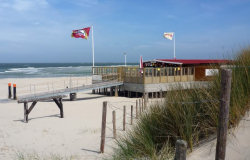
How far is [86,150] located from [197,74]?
16.7 m

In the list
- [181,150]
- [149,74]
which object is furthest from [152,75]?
[181,150]

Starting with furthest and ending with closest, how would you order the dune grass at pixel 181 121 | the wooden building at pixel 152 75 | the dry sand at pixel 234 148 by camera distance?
the wooden building at pixel 152 75, the dune grass at pixel 181 121, the dry sand at pixel 234 148

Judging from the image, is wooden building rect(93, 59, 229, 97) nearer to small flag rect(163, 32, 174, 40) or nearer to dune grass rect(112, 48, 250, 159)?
small flag rect(163, 32, 174, 40)

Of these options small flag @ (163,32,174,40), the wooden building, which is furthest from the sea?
the wooden building

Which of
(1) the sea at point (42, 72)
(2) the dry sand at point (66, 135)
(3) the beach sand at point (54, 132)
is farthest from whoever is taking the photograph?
(1) the sea at point (42, 72)

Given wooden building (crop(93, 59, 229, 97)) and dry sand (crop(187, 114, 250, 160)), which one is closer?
dry sand (crop(187, 114, 250, 160))

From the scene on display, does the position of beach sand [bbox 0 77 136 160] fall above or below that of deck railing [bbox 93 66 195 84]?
below

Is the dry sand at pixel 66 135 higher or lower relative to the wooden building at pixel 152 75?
lower

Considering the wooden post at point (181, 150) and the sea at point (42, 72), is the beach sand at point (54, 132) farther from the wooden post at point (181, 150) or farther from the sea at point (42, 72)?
the sea at point (42, 72)

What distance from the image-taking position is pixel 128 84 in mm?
22109

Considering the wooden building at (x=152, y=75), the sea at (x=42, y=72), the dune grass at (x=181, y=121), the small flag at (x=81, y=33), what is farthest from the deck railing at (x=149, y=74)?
the sea at (x=42, y=72)

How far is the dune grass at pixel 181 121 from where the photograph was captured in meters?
5.30

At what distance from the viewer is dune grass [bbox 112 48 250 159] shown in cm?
530

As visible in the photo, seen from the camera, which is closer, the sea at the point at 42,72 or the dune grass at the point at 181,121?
the dune grass at the point at 181,121
